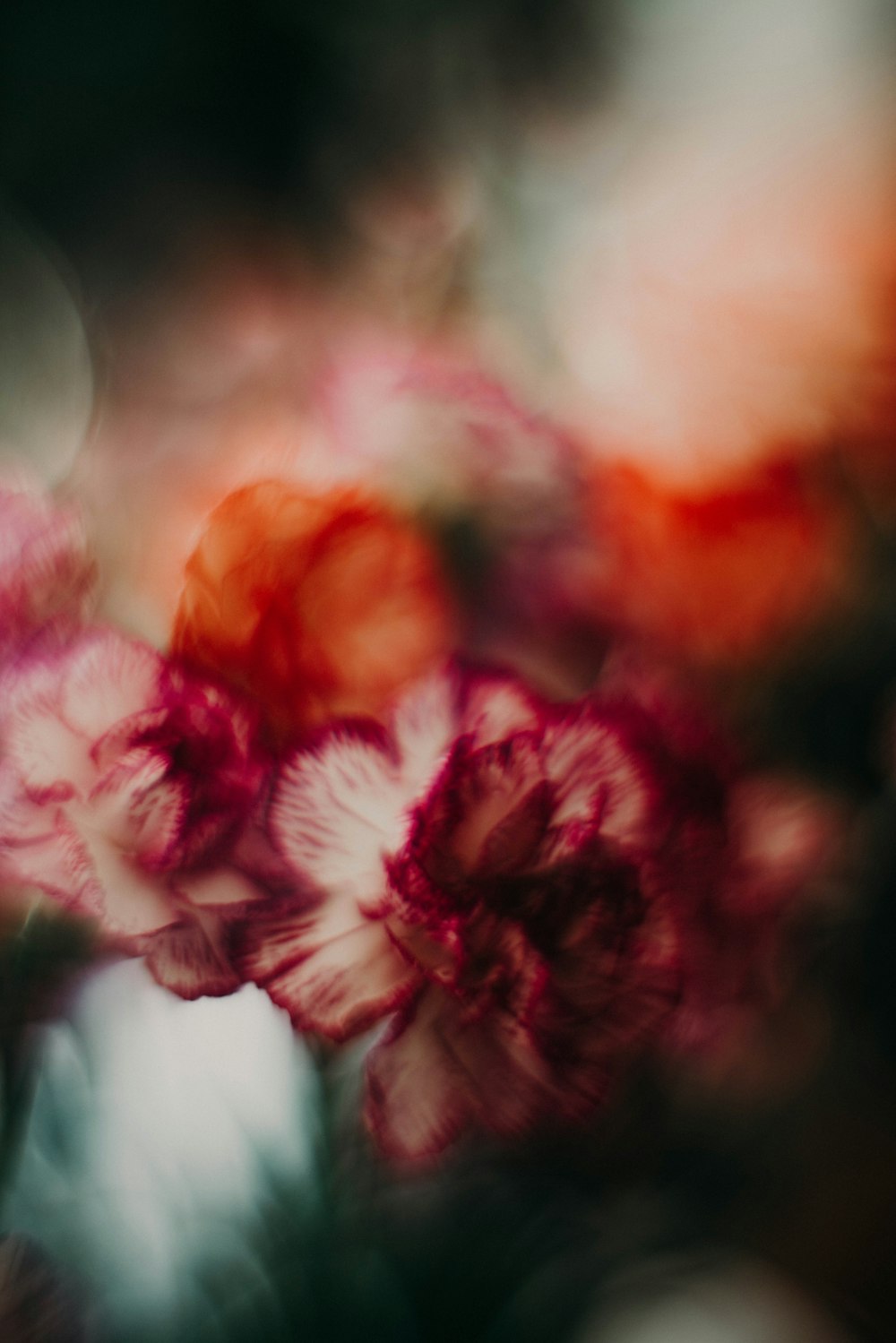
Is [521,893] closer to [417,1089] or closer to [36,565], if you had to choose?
[417,1089]

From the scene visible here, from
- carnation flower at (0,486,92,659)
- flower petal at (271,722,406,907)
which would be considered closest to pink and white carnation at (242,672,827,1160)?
flower petal at (271,722,406,907)

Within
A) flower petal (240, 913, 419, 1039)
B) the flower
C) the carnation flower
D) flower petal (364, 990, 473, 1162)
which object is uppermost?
the carnation flower

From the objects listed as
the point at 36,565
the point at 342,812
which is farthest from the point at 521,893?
the point at 36,565

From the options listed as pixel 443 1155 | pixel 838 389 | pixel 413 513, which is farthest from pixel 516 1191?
pixel 838 389

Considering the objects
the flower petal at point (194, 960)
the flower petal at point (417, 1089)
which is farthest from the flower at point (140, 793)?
the flower petal at point (417, 1089)

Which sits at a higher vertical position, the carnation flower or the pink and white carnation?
the carnation flower

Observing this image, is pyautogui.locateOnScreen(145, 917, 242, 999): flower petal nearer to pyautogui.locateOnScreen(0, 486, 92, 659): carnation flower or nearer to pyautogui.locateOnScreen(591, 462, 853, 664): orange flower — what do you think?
pyautogui.locateOnScreen(0, 486, 92, 659): carnation flower
